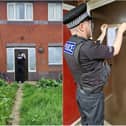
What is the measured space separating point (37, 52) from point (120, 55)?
45.2 feet

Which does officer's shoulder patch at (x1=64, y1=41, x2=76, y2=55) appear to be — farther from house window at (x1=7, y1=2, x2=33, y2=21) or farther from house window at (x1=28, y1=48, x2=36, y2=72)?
house window at (x1=7, y1=2, x2=33, y2=21)

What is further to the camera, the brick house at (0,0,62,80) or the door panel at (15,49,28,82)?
the brick house at (0,0,62,80)

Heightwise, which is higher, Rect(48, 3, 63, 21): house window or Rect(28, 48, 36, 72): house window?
Rect(48, 3, 63, 21): house window

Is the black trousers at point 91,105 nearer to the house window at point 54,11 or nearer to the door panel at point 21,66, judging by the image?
the door panel at point 21,66

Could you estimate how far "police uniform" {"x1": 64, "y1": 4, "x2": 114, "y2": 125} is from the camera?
2.63 m

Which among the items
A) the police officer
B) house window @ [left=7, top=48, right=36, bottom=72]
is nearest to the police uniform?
the police officer

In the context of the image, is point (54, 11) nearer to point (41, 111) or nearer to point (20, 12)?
point (20, 12)

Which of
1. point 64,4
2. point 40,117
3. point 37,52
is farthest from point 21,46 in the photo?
point 64,4

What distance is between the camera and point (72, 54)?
2.76m

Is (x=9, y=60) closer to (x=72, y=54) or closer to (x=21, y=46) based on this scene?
(x=21, y=46)

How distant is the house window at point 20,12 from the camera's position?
→ 57.0 ft

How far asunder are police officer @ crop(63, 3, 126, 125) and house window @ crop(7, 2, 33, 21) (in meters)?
14.7

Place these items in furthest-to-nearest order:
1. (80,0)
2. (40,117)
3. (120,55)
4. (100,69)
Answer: (40,117) < (80,0) < (120,55) < (100,69)

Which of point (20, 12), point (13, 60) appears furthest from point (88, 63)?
point (20, 12)
